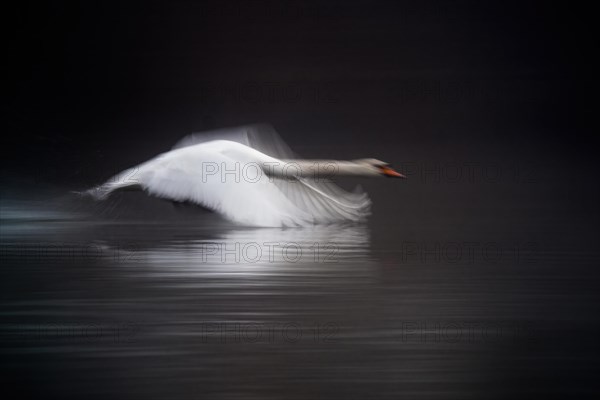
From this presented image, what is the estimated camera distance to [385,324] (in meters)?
2.14

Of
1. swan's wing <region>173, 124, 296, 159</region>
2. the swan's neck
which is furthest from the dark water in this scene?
swan's wing <region>173, 124, 296, 159</region>

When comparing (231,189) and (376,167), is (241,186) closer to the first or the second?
(231,189)

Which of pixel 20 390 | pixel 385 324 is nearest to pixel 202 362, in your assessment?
pixel 20 390

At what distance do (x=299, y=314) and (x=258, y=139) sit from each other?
1.79 m

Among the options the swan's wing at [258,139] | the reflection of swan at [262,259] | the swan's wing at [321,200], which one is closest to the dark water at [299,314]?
the reflection of swan at [262,259]

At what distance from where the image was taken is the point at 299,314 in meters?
2.24

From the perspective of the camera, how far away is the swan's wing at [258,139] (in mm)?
3846

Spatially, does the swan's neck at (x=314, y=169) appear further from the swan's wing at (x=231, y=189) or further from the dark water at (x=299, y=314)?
the dark water at (x=299, y=314)

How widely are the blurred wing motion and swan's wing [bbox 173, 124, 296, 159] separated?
0.47 feet

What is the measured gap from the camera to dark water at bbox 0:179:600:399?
1.71m

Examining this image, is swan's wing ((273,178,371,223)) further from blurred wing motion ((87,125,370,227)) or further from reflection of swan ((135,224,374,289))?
reflection of swan ((135,224,374,289))

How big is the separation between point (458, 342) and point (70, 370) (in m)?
0.95

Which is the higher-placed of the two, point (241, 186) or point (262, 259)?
point (241, 186)

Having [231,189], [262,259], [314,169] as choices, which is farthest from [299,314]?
[314,169]
